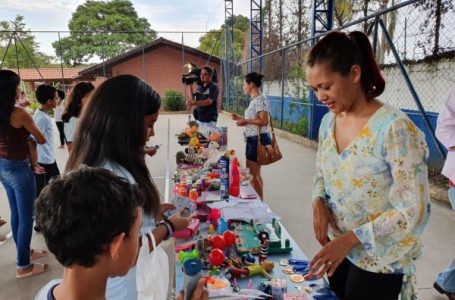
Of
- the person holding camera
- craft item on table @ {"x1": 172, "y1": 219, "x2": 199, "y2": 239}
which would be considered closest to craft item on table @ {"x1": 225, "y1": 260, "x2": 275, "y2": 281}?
craft item on table @ {"x1": 172, "y1": 219, "x2": 199, "y2": 239}

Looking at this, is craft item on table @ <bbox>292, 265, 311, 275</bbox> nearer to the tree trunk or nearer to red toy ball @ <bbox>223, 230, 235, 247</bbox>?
red toy ball @ <bbox>223, 230, 235, 247</bbox>

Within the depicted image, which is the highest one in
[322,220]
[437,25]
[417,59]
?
[437,25]

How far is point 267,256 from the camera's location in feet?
4.82

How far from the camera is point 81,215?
2.39ft

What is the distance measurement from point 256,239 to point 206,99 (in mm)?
3167

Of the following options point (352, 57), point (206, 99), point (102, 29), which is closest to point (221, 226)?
point (352, 57)

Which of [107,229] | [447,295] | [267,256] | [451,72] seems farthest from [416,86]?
[107,229]

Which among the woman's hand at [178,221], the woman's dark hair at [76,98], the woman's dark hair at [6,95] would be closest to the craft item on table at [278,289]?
the woman's hand at [178,221]

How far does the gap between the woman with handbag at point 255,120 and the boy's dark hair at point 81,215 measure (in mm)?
2714

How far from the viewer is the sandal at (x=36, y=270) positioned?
261 centimetres

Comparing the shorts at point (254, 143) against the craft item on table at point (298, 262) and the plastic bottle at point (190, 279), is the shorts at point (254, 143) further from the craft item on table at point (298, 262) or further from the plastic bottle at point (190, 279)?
the plastic bottle at point (190, 279)

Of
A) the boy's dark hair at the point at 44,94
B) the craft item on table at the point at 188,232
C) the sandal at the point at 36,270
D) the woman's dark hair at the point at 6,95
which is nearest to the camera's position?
the craft item on table at the point at 188,232

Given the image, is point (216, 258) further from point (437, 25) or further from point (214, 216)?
point (437, 25)

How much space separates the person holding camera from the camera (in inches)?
178
